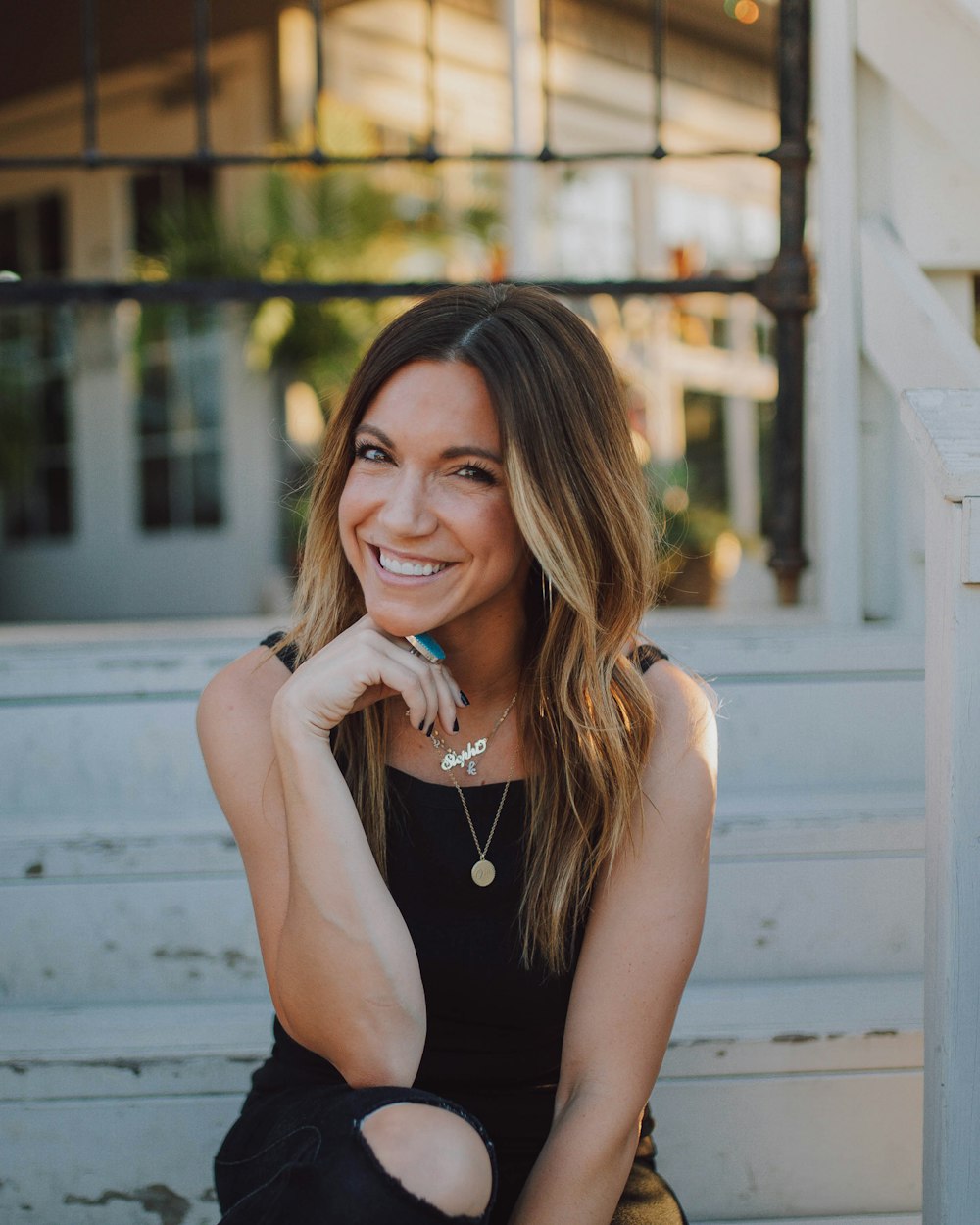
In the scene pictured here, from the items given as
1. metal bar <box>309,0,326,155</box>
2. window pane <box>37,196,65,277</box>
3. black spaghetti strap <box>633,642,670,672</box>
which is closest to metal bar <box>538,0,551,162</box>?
metal bar <box>309,0,326,155</box>

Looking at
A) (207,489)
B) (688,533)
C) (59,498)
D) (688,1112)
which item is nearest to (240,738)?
(688,1112)

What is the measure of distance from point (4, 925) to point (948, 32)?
7.15 ft

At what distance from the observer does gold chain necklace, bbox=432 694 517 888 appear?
1.60m

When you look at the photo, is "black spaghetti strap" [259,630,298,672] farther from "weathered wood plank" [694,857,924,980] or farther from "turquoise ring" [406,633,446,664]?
"weathered wood plank" [694,857,924,980]

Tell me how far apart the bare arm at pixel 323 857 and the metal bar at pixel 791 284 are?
1.44m

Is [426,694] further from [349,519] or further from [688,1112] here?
[688,1112]

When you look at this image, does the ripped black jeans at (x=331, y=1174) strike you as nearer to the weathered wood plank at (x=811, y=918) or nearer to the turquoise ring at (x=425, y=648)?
the weathered wood plank at (x=811, y=918)

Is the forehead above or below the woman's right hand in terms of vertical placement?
above

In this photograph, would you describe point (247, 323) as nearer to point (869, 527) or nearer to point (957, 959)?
point (869, 527)

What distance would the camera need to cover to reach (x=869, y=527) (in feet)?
8.36

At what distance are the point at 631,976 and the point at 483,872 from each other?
0.76ft

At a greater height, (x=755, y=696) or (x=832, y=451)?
(x=832, y=451)

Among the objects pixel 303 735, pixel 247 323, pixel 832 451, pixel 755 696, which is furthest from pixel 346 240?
pixel 303 735

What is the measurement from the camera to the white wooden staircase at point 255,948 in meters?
1.67
